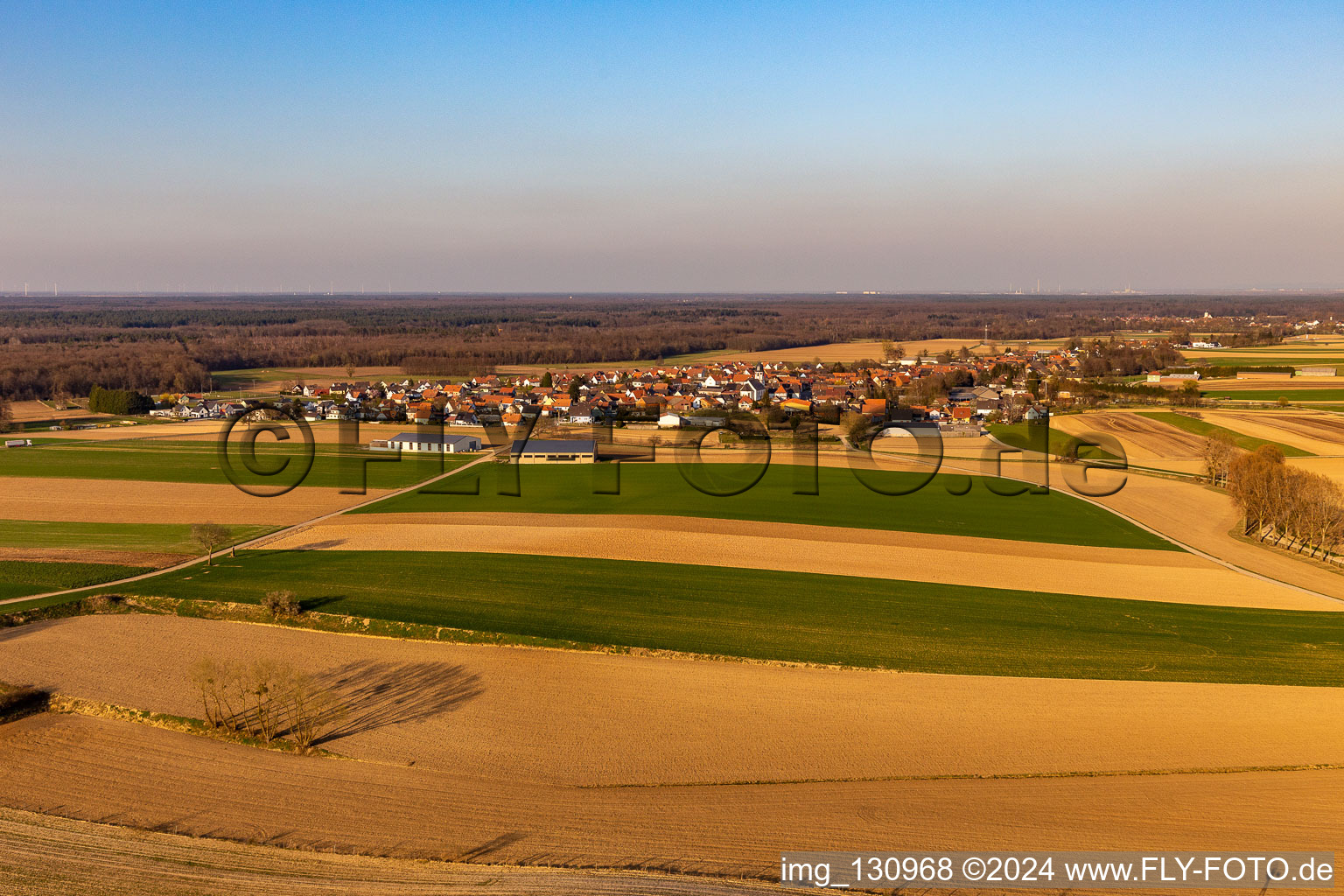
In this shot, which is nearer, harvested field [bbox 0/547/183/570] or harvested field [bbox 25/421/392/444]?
harvested field [bbox 0/547/183/570]

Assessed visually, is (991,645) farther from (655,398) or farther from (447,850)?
(655,398)

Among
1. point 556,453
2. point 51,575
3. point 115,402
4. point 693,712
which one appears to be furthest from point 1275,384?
point 115,402

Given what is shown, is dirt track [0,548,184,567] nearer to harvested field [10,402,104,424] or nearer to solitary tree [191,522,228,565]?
solitary tree [191,522,228,565]

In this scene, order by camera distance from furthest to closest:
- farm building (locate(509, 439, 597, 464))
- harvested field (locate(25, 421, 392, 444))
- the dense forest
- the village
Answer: the dense forest
the village
harvested field (locate(25, 421, 392, 444))
farm building (locate(509, 439, 597, 464))

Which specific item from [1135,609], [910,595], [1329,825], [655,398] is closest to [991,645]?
[910,595]

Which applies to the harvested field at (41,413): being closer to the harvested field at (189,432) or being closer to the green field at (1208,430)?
the harvested field at (189,432)

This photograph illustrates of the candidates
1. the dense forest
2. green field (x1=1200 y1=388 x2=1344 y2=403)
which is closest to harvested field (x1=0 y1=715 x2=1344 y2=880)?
Result: green field (x1=1200 y1=388 x2=1344 y2=403)
